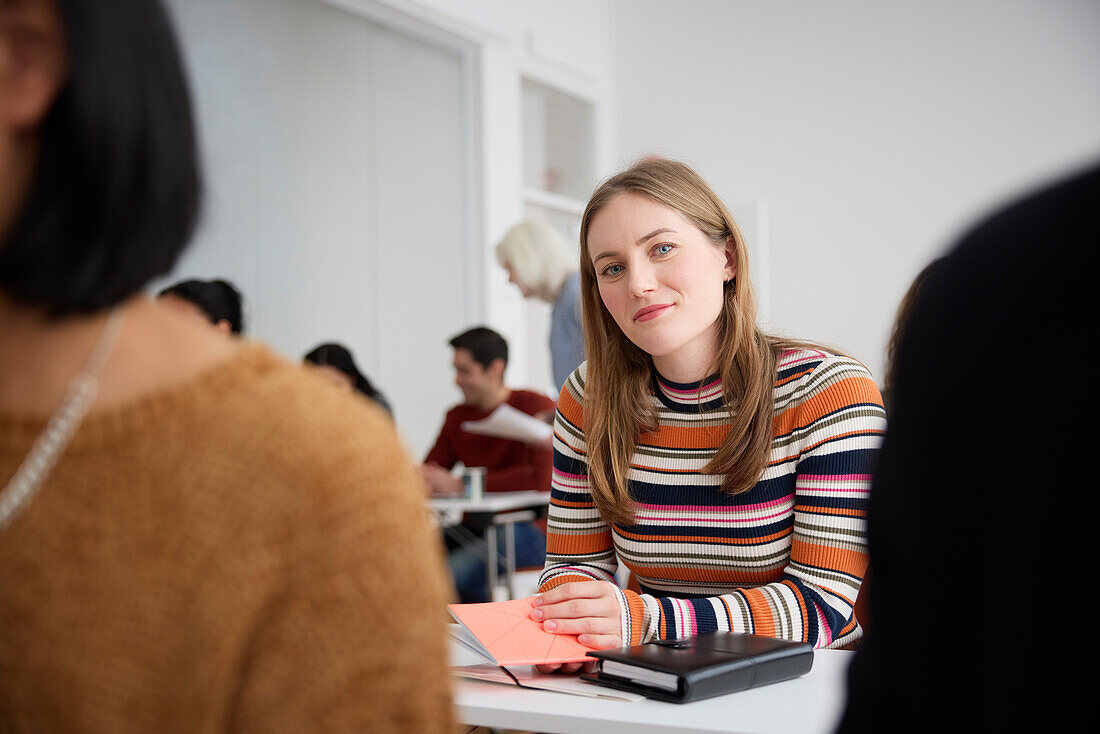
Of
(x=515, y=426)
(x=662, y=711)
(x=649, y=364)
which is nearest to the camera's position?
(x=662, y=711)

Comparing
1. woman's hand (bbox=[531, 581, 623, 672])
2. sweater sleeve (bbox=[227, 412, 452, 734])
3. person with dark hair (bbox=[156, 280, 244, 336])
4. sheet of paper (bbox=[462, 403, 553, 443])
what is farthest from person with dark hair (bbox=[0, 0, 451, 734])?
sheet of paper (bbox=[462, 403, 553, 443])

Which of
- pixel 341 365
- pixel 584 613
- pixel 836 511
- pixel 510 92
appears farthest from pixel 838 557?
pixel 510 92

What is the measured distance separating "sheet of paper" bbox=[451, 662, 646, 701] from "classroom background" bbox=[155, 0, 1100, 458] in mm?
3828

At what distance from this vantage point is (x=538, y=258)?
15.1ft

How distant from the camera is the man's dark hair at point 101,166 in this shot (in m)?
0.54

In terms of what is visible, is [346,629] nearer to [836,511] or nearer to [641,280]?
[836,511]

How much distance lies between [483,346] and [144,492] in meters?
4.05

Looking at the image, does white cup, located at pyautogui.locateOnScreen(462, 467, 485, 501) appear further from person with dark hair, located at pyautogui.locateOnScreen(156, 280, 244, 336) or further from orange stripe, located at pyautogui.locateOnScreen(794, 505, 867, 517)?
orange stripe, located at pyautogui.locateOnScreen(794, 505, 867, 517)

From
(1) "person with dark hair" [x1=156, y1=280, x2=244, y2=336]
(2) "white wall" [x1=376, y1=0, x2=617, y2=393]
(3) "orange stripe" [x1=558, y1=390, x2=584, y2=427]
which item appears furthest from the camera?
(2) "white wall" [x1=376, y1=0, x2=617, y2=393]

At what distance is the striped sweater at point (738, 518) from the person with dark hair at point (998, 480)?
0.94 metres

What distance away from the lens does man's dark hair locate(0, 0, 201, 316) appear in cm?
54

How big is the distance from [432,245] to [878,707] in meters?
5.78

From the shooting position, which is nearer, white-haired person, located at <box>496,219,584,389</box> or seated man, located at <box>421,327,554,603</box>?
seated man, located at <box>421,327,554,603</box>

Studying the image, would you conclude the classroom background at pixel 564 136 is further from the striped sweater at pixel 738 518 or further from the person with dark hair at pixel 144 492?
the person with dark hair at pixel 144 492
